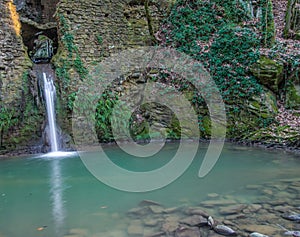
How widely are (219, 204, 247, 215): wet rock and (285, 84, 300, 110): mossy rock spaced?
238 inches

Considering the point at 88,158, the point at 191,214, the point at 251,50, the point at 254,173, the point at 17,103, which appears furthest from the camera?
the point at 251,50

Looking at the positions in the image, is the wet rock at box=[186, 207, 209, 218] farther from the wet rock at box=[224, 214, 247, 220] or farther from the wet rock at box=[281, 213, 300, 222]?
the wet rock at box=[281, 213, 300, 222]

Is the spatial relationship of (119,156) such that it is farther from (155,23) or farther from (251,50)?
(155,23)

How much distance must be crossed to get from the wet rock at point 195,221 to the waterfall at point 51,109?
18.2 ft

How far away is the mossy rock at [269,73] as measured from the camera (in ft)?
27.2

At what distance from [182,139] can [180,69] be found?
8.73ft

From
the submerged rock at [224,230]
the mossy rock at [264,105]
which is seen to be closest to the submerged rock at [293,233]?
the submerged rock at [224,230]

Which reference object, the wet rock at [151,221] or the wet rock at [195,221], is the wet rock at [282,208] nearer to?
the wet rock at [195,221]

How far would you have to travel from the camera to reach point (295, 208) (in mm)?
3209

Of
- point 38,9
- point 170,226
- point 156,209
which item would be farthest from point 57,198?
point 38,9

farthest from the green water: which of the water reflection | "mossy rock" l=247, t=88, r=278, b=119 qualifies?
"mossy rock" l=247, t=88, r=278, b=119

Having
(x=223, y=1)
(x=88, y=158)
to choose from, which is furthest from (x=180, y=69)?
(x=88, y=158)

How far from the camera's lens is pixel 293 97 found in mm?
8336

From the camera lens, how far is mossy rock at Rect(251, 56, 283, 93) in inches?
326
